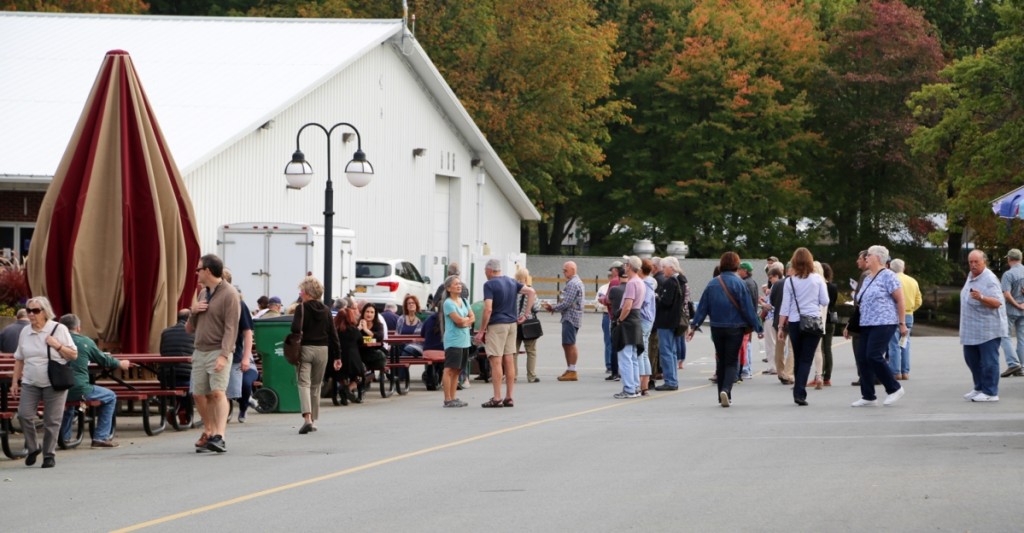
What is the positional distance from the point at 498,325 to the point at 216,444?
17.8 feet

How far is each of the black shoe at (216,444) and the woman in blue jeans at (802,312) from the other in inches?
287

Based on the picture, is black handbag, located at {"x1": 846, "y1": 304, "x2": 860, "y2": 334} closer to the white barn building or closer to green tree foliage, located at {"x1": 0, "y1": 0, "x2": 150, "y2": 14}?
the white barn building

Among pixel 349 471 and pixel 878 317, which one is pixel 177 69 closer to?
pixel 878 317

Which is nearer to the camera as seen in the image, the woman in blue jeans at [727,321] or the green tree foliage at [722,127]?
the woman in blue jeans at [727,321]

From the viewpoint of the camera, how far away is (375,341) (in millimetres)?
21578

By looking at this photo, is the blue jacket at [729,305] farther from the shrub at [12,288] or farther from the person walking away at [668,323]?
the shrub at [12,288]

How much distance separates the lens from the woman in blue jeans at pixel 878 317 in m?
17.4

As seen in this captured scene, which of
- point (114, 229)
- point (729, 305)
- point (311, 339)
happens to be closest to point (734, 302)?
point (729, 305)

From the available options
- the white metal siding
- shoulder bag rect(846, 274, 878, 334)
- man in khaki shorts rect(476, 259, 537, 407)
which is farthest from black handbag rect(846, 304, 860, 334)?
the white metal siding

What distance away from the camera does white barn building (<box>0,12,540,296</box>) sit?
112ft

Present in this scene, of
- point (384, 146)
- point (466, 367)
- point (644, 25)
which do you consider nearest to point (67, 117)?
point (384, 146)

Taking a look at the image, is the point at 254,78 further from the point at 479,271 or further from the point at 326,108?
the point at 479,271

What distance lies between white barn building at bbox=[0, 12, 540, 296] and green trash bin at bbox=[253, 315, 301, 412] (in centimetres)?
1424

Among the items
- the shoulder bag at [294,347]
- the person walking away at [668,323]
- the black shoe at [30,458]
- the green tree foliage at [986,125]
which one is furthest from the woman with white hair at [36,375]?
the green tree foliage at [986,125]
